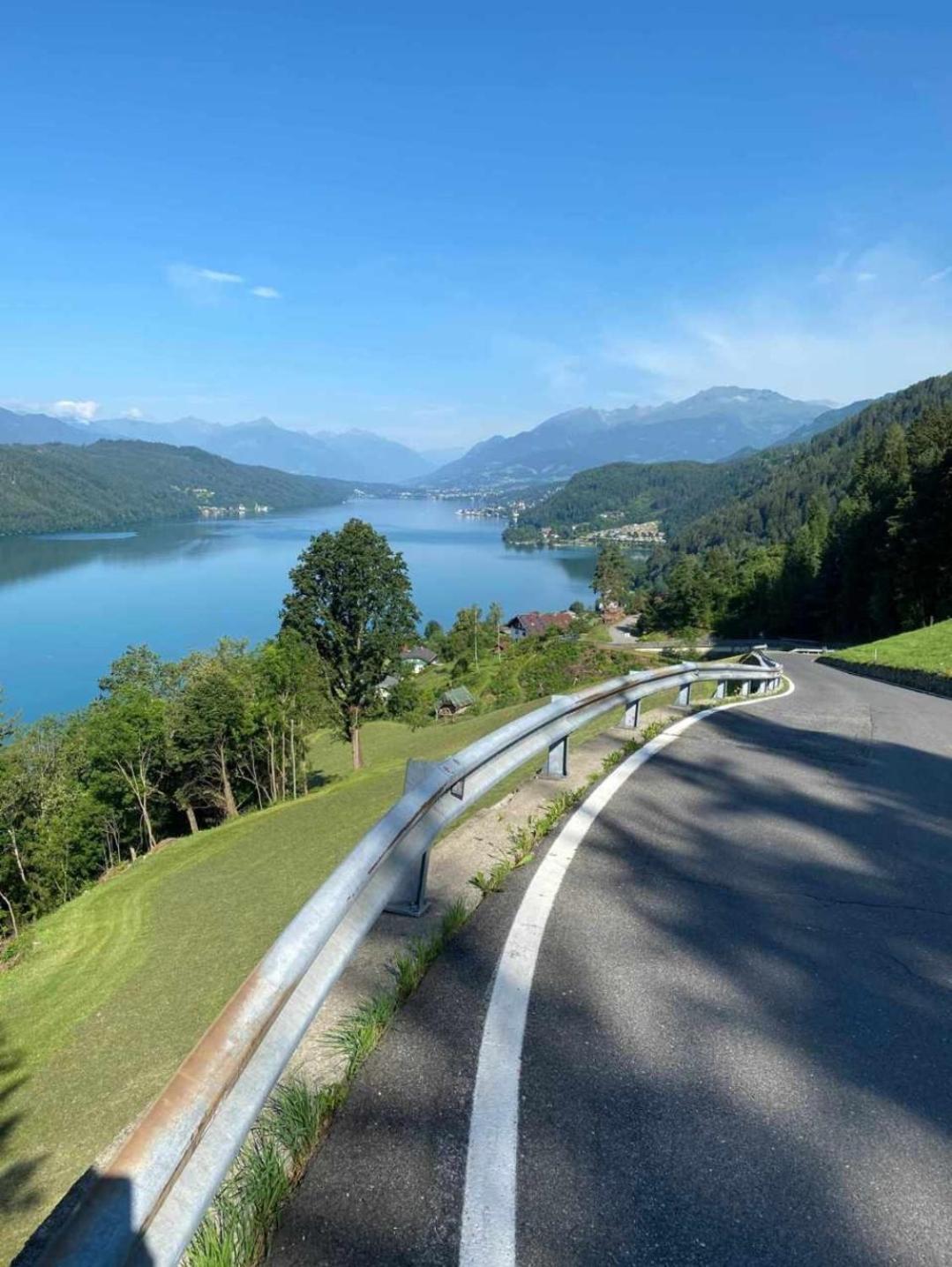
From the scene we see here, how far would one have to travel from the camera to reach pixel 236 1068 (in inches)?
71.3

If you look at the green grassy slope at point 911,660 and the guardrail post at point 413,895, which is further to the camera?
the green grassy slope at point 911,660

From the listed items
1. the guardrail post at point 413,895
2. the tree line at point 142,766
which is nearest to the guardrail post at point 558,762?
the guardrail post at point 413,895

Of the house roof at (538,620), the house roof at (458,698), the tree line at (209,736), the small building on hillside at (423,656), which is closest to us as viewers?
the tree line at (209,736)

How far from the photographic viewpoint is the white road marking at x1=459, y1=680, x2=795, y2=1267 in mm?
1785

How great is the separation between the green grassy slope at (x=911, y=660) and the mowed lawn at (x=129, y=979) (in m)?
14.2

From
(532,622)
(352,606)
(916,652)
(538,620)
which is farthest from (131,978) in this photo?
(538,620)

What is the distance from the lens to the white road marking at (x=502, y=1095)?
70.3 inches

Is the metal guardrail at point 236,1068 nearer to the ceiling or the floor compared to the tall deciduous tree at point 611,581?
nearer to the ceiling

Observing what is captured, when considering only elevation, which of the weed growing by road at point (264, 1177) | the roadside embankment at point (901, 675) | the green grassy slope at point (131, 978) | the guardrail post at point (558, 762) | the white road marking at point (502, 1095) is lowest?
the green grassy slope at point (131, 978)

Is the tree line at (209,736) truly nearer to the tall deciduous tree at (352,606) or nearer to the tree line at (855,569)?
the tall deciduous tree at (352,606)

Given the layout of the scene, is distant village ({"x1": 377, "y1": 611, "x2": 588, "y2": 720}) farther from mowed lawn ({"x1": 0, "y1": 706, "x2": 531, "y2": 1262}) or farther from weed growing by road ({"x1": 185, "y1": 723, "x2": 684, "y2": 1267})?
weed growing by road ({"x1": 185, "y1": 723, "x2": 684, "y2": 1267})

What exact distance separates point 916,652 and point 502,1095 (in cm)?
2636

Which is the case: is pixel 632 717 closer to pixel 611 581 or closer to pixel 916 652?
pixel 916 652

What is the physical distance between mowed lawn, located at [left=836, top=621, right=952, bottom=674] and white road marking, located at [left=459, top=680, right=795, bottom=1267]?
61.8 feet
